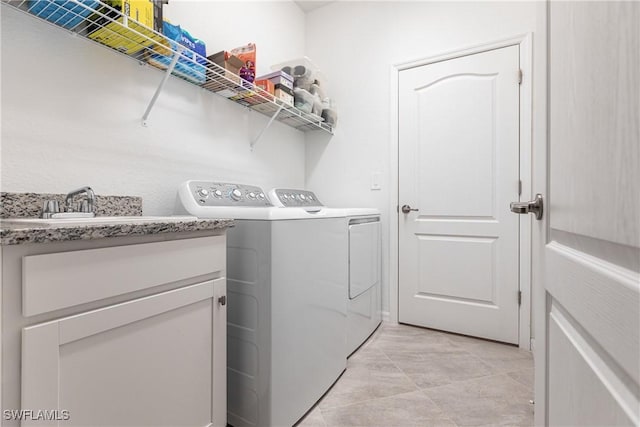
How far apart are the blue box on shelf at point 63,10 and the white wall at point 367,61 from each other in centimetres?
192

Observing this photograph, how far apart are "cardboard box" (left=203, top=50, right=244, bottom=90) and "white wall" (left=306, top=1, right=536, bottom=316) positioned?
1.20 metres

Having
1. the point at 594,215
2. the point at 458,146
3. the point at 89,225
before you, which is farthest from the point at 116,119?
the point at 458,146

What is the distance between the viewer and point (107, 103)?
140 cm

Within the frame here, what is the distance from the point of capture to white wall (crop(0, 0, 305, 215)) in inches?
45.1

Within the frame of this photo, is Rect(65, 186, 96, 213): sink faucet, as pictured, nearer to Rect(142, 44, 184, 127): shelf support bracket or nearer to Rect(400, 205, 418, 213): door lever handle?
Rect(142, 44, 184, 127): shelf support bracket

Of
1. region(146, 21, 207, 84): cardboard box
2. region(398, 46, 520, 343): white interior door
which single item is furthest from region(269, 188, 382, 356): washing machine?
region(146, 21, 207, 84): cardboard box

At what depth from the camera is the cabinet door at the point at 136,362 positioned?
658 mm

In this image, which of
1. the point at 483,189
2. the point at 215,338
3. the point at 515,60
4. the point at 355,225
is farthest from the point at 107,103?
the point at 515,60

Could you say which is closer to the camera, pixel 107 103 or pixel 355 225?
pixel 107 103

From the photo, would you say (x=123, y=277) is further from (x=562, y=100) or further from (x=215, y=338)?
(x=562, y=100)

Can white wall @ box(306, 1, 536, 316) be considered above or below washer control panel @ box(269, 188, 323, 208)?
above

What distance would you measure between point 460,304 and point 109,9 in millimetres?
2606

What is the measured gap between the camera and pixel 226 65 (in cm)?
172

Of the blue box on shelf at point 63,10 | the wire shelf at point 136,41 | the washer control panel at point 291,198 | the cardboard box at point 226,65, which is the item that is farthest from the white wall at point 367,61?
the blue box on shelf at point 63,10
